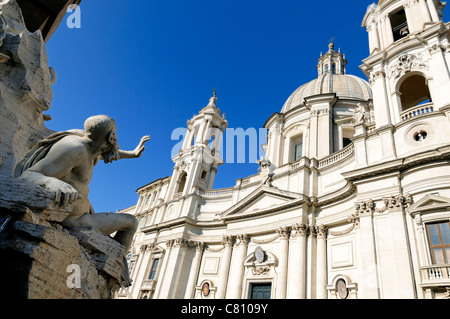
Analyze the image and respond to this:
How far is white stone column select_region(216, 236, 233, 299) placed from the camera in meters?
17.9

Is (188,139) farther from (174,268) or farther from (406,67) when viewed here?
(406,67)

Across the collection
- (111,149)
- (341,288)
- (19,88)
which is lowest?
(111,149)

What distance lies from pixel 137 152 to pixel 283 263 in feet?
47.1

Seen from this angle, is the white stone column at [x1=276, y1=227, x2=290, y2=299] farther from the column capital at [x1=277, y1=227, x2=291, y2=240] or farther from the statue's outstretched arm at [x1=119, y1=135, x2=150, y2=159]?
the statue's outstretched arm at [x1=119, y1=135, x2=150, y2=159]

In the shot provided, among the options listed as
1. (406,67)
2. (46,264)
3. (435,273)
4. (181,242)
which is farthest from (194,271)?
(46,264)

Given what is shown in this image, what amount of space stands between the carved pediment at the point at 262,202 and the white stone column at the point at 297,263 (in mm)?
1832

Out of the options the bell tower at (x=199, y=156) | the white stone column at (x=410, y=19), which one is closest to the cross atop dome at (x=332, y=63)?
the bell tower at (x=199, y=156)

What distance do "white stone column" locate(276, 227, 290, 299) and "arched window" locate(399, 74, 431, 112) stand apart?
411 inches

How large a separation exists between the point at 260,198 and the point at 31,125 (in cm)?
1704

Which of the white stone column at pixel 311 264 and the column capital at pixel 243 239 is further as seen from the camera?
the column capital at pixel 243 239

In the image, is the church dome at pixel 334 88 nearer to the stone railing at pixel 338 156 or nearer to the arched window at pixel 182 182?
the stone railing at pixel 338 156

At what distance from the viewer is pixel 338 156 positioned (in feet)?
57.2

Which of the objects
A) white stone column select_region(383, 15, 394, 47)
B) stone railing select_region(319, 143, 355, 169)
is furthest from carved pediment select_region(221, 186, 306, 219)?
white stone column select_region(383, 15, 394, 47)

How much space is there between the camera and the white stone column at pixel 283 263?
15164mm
